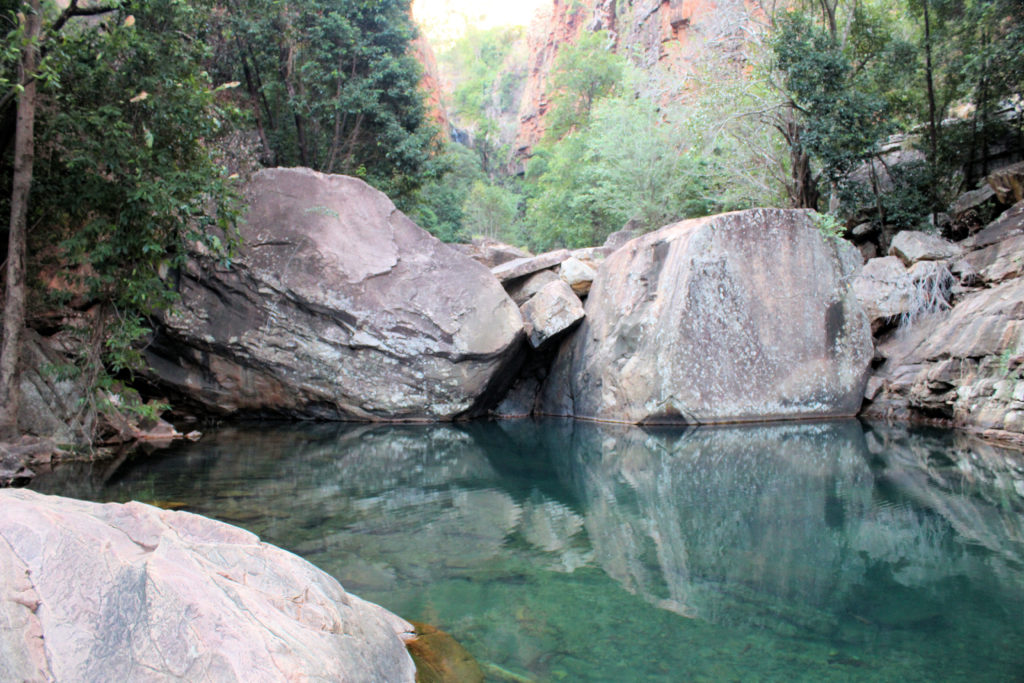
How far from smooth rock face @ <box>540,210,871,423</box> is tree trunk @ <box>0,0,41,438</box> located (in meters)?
7.24

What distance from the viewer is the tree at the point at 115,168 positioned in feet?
23.5

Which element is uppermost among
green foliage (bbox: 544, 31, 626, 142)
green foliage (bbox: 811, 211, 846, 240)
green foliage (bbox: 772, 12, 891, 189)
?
green foliage (bbox: 544, 31, 626, 142)

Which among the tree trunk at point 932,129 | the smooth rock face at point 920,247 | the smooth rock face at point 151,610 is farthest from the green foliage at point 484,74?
the smooth rock face at point 151,610

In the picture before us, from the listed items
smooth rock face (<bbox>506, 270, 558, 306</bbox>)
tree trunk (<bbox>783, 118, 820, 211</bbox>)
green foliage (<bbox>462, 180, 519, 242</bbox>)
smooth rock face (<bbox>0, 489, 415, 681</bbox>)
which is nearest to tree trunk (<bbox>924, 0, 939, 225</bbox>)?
tree trunk (<bbox>783, 118, 820, 211</bbox>)

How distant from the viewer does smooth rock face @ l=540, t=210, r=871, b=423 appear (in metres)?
9.25

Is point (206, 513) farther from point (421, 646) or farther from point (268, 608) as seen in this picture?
point (268, 608)

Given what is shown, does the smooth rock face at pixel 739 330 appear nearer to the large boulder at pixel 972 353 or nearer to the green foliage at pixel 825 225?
the green foliage at pixel 825 225

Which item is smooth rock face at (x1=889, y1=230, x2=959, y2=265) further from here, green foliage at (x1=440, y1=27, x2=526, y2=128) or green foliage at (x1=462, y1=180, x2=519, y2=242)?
green foliage at (x1=440, y1=27, x2=526, y2=128)

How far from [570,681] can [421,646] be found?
2.03 ft

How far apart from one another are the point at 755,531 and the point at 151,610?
3577 mm

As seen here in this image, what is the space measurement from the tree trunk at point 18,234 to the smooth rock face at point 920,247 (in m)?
12.3

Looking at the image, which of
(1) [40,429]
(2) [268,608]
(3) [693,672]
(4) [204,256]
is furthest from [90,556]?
(4) [204,256]

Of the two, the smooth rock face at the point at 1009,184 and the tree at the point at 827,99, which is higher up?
the tree at the point at 827,99

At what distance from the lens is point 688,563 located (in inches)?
148
